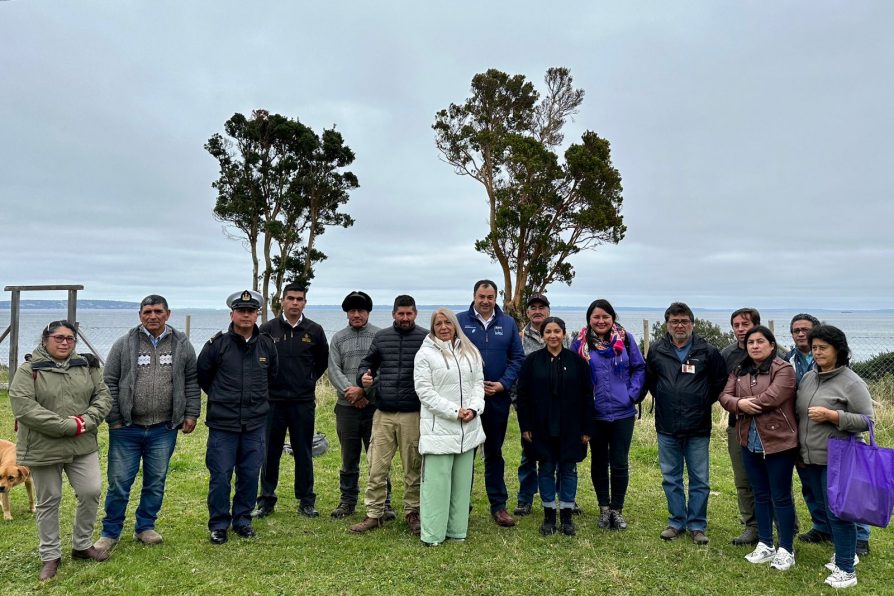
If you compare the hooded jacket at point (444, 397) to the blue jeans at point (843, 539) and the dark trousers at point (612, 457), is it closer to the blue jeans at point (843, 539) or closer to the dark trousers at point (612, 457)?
the dark trousers at point (612, 457)

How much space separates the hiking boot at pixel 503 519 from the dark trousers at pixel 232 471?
6.80ft

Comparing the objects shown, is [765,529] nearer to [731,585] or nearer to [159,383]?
[731,585]

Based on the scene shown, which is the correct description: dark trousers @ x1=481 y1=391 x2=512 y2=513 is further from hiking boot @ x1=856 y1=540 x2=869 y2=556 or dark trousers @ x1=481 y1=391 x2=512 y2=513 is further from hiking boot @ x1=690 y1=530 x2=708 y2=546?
hiking boot @ x1=856 y1=540 x2=869 y2=556

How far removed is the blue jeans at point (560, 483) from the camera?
4.95m

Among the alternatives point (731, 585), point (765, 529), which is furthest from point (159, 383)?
point (765, 529)

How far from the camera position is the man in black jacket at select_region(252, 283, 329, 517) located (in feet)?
17.6

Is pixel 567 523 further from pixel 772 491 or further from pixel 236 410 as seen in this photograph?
pixel 236 410

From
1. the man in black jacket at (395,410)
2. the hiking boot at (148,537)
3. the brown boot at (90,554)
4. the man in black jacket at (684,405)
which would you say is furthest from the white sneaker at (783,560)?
the brown boot at (90,554)

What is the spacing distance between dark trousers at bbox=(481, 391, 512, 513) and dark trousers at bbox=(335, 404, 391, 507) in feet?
3.08

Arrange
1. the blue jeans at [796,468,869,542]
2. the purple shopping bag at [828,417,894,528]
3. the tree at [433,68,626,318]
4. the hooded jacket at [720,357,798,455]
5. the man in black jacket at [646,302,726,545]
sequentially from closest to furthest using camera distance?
the purple shopping bag at [828,417,894,528], the hooded jacket at [720,357,798,455], the blue jeans at [796,468,869,542], the man in black jacket at [646,302,726,545], the tree at [433,68,626,318]

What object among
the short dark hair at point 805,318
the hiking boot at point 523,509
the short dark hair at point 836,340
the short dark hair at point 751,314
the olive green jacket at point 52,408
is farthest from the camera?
the hiking boot at point 523,509

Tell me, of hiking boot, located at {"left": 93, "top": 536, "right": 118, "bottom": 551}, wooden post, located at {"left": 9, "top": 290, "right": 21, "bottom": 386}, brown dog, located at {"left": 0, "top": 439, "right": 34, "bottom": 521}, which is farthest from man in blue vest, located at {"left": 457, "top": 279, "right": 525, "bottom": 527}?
wooden post, located at {"left": 9, "top": 290, "right": 21, "bottom": 386}

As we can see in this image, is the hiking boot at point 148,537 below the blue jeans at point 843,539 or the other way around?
below

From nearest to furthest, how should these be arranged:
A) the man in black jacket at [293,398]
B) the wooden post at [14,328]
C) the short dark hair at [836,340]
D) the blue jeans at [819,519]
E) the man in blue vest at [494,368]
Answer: the short dark hair at [836,340] < the blue jeans at [819,519] < the man in blue vest at [494,368] < the man in black jacket at [293,398] < the wooden post at [14,328]
